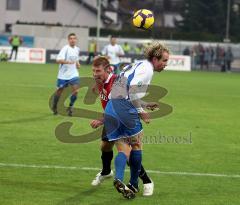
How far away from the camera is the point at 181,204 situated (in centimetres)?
871

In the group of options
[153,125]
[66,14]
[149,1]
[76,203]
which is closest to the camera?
[76,203]

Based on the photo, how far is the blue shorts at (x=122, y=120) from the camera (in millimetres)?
8820

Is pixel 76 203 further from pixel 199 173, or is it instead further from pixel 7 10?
pixel 7 10

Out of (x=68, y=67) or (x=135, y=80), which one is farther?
(x=68, y=67)

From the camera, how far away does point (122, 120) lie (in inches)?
347

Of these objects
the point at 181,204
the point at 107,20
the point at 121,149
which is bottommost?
the point at 181,204

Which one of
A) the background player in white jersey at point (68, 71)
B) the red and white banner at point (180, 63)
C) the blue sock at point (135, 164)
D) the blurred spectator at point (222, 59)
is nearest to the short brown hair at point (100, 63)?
the blue sock at point (135, 164)

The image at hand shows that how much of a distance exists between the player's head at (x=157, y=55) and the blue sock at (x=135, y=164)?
3.64 feet

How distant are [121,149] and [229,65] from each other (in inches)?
1859

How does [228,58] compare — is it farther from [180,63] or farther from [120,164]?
[120,164]

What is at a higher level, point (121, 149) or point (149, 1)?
point (149, 1)

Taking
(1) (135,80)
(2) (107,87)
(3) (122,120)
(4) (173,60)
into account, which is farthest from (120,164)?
(4) (173,60)

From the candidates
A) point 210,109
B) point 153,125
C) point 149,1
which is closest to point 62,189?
point 153,125

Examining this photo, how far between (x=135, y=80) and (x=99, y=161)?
11.0ft
